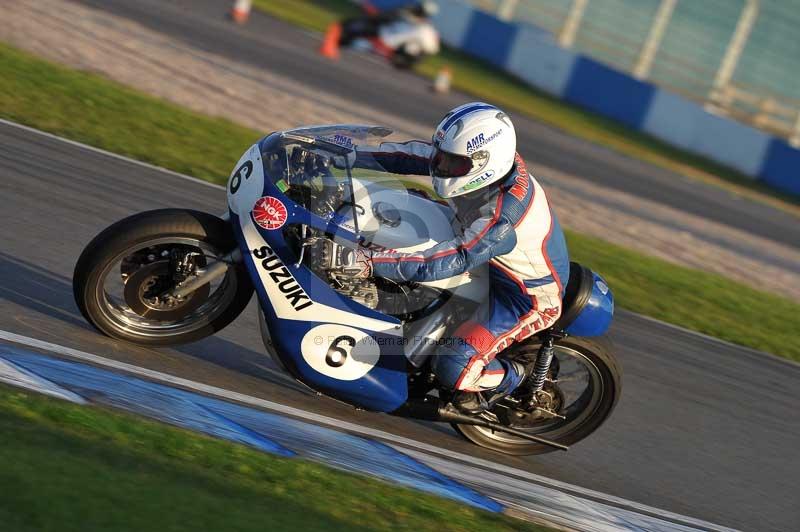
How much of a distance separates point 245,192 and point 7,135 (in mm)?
4727

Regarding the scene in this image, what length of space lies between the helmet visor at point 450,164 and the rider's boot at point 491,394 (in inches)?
46.3

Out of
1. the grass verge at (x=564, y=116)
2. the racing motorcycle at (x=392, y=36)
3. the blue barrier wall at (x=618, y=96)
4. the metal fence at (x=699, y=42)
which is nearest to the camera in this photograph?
the racing motorcycle at (x=392, y=36)

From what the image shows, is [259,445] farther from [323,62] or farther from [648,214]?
[323,62]

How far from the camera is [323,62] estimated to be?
20.8 m

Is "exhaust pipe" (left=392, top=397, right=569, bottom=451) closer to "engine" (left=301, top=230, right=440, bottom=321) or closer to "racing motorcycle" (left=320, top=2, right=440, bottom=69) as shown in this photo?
"engine" (left=301, top=230, right=440, bottom=321)

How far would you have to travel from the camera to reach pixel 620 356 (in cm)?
862

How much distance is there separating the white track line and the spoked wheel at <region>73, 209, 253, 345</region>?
276mm

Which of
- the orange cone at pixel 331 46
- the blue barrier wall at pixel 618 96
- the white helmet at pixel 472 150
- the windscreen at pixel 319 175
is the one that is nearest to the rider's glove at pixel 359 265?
the windscreen at pixel 319 175

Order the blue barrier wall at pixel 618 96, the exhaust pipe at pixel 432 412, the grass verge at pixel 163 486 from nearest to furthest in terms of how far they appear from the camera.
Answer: the grass verge at pixel 163 486 < the exhaust pipe at pixel 432 412 < the blue barrier wall at pixel 618 96

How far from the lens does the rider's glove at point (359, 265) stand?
17.8 feet

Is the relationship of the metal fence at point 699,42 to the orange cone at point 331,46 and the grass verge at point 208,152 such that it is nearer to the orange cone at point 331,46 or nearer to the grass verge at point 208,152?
the orange cone at point 331,46

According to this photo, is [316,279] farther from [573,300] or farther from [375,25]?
[375,25]

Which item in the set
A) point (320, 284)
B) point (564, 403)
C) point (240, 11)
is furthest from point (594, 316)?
point (240, 11)

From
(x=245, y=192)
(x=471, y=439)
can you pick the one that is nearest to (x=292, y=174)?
(x=245, y=192)
